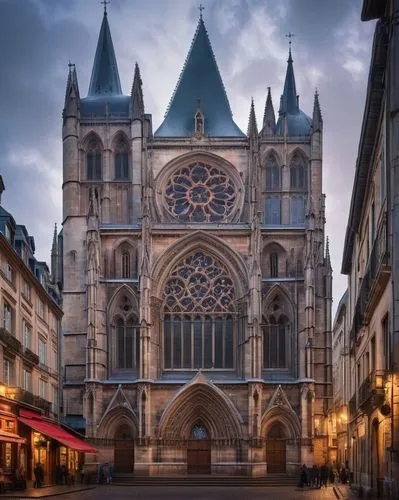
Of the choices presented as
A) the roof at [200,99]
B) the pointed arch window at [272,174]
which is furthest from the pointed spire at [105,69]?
the pointed arch window at [272,174]

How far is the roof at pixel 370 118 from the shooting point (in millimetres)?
24000

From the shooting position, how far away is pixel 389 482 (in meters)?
23.0

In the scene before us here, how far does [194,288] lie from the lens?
61.9 meters

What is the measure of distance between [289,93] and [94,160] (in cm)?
1653

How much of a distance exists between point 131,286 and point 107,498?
2627 centimetres

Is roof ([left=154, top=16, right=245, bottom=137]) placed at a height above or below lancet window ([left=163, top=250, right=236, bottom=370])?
above

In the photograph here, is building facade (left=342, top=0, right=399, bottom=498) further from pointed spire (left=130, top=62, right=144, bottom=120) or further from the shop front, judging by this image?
pointed spire (left=130, top=62, right=144, bottom=120)

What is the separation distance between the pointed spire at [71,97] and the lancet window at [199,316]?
1381 centimetres

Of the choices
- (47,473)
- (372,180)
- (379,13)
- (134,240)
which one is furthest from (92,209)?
(379,13)

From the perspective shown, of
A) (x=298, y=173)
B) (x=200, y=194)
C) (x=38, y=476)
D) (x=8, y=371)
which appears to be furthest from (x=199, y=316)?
(x=8, y=371)

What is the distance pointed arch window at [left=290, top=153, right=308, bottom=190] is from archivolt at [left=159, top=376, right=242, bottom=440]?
16365 mm

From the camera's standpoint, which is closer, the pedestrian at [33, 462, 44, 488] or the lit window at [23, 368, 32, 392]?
the pedestrian at [33, 462, 44, 488]

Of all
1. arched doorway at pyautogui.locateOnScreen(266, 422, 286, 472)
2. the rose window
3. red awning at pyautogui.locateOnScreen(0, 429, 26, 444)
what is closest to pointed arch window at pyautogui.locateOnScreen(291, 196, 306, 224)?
the rose window

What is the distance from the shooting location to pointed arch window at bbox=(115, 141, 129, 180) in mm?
65625
